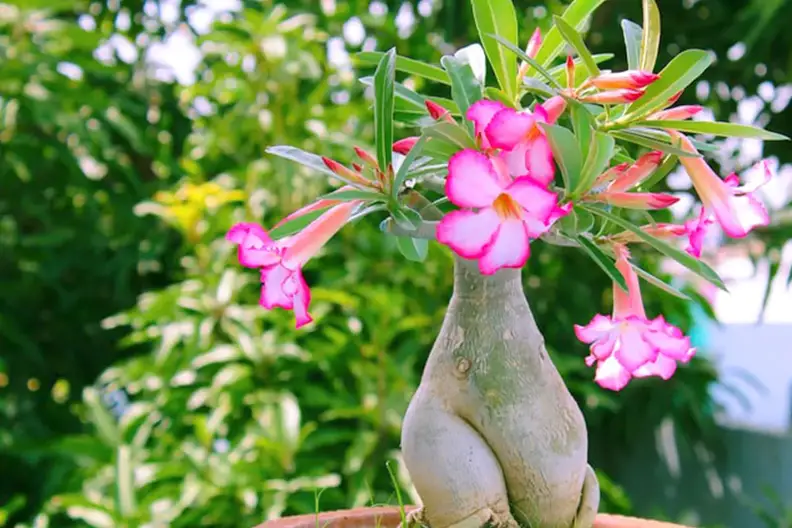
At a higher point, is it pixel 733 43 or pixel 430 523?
pixel 733 43

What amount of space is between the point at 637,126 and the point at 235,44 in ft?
3.54

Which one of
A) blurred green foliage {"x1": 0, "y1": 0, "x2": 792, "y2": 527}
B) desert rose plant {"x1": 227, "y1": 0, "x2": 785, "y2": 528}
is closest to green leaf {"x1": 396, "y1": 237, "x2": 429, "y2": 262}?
desert rose plant {"x1": 227, "y1": 0, "x2": 785, "y2": 528}

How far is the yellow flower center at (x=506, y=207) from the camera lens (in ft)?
1.48

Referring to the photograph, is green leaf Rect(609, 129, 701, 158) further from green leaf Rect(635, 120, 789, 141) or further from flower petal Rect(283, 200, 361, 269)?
flower petal Rect(283, 200, 361, 269)

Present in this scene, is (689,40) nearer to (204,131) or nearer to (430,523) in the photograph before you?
(204,131)

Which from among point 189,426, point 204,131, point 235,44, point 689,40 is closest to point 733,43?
point 689,40

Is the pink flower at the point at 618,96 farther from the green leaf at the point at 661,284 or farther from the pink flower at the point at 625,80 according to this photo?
the green leaf at the point at 661,284

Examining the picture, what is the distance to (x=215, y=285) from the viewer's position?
1.42 metres

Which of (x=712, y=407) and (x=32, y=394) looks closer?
(x=32, y=394)

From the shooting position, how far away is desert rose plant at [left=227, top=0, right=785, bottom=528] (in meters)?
0.47

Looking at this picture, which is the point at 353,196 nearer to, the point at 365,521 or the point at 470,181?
the point at 470,181

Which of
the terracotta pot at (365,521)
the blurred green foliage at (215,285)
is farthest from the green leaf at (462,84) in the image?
the blurred green foliage at (215,285)

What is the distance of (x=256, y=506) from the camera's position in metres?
1.27

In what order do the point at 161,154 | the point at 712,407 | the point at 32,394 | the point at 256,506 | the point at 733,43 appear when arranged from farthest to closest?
1. the point at 712,407
2. the point at 32,394
3. the point at 161,154
4. the point at 733,43
5. the point at 256,506
